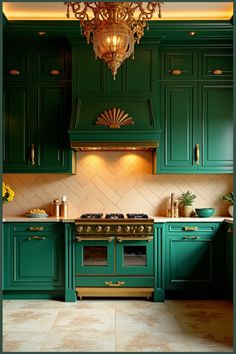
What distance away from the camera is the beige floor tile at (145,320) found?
3268 millimetres

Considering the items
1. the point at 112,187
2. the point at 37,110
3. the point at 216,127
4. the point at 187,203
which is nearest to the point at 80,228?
the point at 112,187

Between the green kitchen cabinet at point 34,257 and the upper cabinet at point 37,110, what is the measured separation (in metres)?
0.71

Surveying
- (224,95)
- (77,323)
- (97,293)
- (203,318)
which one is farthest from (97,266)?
(224,95)

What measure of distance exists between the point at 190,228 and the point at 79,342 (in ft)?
5.97

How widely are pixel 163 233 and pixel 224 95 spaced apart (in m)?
1.82

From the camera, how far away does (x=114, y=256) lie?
4.11 meters

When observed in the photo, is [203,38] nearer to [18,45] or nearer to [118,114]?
[118,114]

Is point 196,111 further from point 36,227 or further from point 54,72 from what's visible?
point 36,227

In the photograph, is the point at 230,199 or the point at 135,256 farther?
the point at 230,199

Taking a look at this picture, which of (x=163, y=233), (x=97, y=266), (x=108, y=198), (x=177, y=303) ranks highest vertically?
(x=108, y=198)

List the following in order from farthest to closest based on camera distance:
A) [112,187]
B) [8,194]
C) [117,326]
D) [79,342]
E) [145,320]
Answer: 1. [112,187]
2. [8,194]
3. [145,320]
4. [117,326]
5. [79,342]

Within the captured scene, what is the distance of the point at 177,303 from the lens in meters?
4.07

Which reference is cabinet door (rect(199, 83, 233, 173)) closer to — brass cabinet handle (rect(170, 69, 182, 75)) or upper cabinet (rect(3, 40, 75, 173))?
brass cabinet handle (rect(170, 69, 182, 75))

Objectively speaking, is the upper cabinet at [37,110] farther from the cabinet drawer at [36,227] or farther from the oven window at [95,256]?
the oven window at [95,256]
